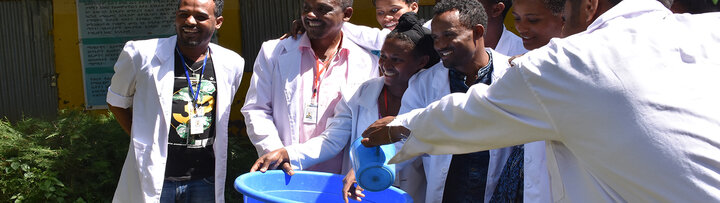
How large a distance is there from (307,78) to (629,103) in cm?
230

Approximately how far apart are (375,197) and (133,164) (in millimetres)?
1597

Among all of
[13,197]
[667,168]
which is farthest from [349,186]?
[13,197]

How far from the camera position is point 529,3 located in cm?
302

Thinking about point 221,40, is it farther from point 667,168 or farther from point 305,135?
point 667,168

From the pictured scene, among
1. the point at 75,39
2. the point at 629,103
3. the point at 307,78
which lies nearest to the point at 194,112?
the point at 307,78

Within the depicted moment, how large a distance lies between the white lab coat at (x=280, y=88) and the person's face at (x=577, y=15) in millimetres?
1680

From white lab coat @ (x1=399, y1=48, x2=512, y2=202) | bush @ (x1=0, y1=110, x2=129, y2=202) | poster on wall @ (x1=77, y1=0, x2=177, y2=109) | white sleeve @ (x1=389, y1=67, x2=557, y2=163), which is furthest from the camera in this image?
poster on wall @ (x1=77, y1=0, x2=177, y2=109)

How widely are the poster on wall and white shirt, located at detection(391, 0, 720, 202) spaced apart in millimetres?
5359

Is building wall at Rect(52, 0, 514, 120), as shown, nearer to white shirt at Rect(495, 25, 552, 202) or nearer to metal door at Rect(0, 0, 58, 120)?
metal door at Rect(0, 0, 58, 120)

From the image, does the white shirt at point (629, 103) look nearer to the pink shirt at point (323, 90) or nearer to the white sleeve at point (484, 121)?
the white sleeve at point (484, 121)

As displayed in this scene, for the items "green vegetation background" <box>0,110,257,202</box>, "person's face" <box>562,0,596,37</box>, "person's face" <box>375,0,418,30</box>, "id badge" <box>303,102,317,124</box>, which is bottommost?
"green vegetation background" <box>0,110,257,202</box>

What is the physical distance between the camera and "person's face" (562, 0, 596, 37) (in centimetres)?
203

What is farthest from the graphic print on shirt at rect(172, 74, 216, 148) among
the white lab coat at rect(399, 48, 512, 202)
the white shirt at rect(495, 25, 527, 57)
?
the white shirt at rect(495, 25, 527, 57)

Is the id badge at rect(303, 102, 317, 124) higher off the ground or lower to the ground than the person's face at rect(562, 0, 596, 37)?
lower
